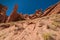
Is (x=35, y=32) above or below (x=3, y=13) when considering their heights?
below

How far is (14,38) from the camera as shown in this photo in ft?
90.9

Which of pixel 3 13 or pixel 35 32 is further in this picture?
pixel 3 13

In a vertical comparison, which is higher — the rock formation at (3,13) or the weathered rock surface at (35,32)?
the rock formation at (3,13)

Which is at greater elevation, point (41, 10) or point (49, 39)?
point (41, 10)

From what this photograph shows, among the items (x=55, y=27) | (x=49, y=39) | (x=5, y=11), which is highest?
(x=5, y=11)

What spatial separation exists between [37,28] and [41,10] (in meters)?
37.5

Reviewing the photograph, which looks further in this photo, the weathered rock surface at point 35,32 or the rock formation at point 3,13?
the rock formation at point 3,13

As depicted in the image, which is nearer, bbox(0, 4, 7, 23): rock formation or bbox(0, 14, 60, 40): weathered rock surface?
bbox(0, 14, 60, 40): weathered rock surface

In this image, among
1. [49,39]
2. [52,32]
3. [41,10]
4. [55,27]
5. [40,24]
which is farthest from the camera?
[41,10]

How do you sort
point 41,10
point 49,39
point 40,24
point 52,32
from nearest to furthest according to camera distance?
1. point 49,39
2. point 52,32
3. point 40,24
4. point 41,10

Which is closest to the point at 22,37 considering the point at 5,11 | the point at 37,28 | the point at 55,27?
the point at 37,28

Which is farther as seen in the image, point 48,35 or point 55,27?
point 55,27

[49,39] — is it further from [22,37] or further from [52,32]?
[22,37]

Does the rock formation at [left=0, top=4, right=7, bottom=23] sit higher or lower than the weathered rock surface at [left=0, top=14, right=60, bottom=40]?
higher
